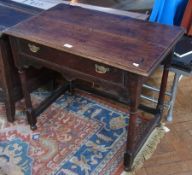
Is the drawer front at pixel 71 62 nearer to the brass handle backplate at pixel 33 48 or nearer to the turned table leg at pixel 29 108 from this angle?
the brass handle backplate at pixel 33 48

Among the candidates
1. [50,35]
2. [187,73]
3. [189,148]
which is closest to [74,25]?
[50,35]

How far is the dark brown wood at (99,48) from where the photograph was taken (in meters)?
1.12

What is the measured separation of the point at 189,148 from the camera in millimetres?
1610

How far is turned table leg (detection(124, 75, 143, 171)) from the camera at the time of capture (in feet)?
3.68

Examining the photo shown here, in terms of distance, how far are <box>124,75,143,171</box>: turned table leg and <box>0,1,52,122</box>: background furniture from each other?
2.26 feet

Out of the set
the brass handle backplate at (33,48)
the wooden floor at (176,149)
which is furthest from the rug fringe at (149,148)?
the brass handle backplate at (33,48)

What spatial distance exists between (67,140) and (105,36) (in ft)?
2.23

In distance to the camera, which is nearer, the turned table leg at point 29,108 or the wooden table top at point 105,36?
the wooden table top at point 105,36

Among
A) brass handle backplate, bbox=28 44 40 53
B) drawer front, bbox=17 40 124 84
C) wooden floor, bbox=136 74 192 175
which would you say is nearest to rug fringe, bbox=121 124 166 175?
wooden floor, bbox=136 74 192 175

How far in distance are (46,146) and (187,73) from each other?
34.0 inches

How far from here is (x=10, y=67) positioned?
157 cm

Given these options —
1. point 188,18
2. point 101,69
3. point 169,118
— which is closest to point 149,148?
point 169,118

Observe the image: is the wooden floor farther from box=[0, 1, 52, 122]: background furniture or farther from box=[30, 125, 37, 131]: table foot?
box=[0, 1, 52, 122]: background furniture

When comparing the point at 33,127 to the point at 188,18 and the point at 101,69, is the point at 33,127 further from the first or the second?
the point at 188,18
